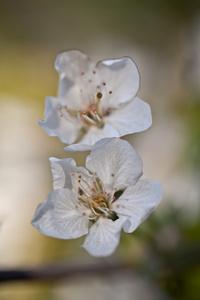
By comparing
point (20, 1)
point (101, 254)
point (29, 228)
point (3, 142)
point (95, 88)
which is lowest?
point (29, 228)

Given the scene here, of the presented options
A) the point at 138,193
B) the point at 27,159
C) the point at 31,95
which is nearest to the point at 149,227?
the point at 138,193

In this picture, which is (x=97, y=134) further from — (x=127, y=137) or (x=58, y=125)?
(x=127, y=137)

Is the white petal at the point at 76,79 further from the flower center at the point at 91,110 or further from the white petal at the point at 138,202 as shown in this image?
the white petal at the point at 138,202

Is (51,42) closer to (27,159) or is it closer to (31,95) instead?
(31,95)

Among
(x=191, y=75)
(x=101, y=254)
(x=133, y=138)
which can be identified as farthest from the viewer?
(x=133, y=138)

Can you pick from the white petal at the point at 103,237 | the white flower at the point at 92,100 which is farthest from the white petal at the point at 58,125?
the white petal at the point at 103,237

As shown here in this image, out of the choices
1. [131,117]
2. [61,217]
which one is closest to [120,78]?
[131,117]
